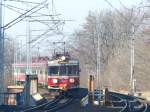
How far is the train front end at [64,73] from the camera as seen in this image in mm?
40406

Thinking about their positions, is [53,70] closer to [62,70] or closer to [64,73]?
[62,70]

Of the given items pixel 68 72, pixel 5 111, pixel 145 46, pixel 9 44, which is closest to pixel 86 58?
pixel 9 44

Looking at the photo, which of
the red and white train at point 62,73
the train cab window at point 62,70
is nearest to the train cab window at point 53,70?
the red and white train at point 62,73

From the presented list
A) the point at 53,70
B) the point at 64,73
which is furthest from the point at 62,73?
the point at 53,70

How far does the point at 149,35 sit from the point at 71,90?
9189 mm

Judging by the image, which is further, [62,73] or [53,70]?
[53,70]

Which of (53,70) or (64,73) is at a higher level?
(53,70)

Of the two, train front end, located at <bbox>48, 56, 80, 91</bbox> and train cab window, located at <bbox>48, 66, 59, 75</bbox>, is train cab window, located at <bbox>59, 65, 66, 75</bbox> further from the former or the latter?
train cab window, located at <bbox>48, 66, 59, 75</bbox>

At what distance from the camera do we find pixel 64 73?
40625 millimetres

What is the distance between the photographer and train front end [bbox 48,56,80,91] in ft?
133

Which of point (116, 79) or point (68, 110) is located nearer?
point (68, 110)

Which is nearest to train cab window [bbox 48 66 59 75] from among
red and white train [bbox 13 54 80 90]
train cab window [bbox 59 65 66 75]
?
red and white train [bbox 13 54 80 90]

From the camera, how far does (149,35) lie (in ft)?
153

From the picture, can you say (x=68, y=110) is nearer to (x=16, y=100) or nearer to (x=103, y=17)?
(x=16, y=100)
